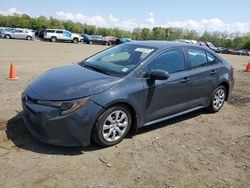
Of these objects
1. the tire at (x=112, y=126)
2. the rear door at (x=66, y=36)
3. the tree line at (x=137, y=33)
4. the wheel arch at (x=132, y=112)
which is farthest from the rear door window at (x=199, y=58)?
the tree line at (x=137, y=33)

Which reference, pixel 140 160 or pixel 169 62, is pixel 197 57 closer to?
pixel 169 62

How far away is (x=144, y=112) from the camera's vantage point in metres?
4.71

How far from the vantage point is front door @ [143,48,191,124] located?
473cm

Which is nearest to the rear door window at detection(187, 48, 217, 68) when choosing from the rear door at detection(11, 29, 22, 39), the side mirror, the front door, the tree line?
the front door

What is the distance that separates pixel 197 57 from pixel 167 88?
1.33 m

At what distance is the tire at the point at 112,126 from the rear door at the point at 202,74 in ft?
5.68

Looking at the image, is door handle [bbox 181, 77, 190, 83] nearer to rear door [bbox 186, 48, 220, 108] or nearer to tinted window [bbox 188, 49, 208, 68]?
rear door [bbox 186, 48, 220, 108]

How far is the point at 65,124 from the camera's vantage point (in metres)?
3.88

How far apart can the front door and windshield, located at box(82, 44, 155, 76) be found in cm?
27

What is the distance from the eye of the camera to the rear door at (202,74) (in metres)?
5.60

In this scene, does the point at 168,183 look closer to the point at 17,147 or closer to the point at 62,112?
the point at 62,112

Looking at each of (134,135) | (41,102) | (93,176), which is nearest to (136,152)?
(134,135)

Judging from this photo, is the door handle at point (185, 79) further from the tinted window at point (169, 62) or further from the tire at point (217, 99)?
the tire at point (217, 99)

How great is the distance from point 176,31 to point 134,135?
4431 inches
